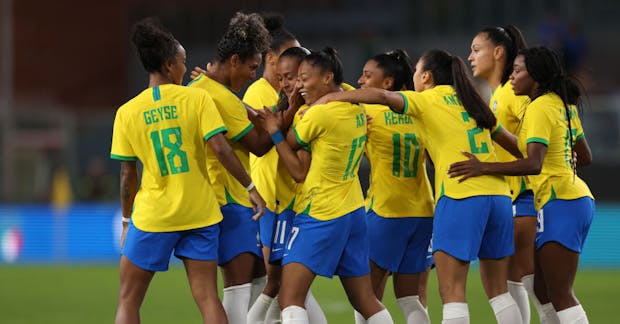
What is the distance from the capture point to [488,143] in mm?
6484

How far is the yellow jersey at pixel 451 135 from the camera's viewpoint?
635cm

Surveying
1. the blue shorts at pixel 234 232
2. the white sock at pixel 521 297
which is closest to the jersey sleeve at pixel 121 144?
the blue shorts at pixel 234 232

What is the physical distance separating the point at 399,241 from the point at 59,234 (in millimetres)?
12780

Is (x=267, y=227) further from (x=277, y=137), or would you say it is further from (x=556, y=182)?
(x=556, y=182)

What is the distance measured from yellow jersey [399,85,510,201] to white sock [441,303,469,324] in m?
0.65

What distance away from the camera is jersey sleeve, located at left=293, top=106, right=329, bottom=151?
244 inches

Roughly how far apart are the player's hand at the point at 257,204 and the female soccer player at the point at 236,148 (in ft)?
1.18

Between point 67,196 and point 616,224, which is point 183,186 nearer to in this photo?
point 616,224

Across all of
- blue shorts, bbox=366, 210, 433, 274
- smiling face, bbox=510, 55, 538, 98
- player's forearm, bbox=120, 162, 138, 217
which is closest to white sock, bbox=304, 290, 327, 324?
blue shorts, bbox=366, 210, 433, 274

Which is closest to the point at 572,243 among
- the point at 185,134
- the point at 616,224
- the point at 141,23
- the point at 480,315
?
the point at 185,134

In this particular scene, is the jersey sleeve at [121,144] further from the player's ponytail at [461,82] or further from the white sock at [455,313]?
the white sock at [455,313]

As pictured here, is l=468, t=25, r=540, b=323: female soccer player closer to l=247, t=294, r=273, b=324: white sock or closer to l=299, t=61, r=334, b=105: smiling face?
l=299, t=61, r=334, b=105: smiling face

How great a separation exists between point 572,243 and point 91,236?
12982 millimetres

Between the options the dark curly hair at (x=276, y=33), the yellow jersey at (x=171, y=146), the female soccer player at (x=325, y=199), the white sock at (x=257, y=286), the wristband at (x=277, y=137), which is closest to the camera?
the yellow jersey at (x=171, y=146)
